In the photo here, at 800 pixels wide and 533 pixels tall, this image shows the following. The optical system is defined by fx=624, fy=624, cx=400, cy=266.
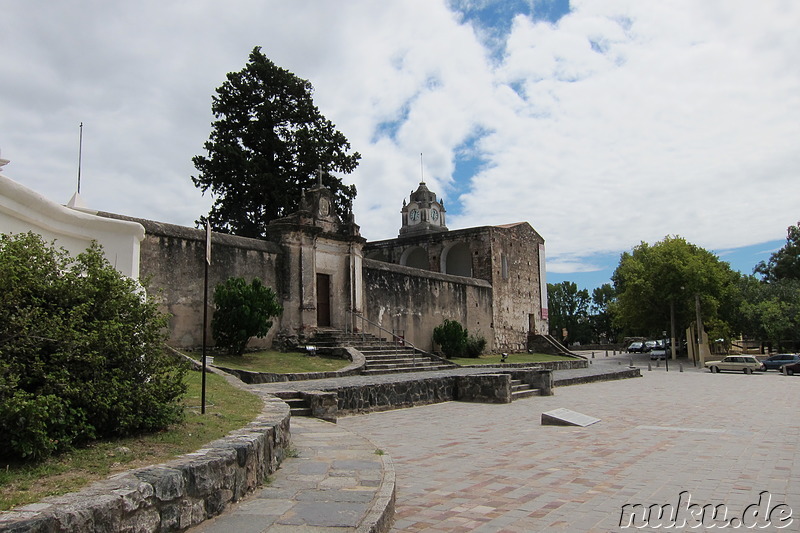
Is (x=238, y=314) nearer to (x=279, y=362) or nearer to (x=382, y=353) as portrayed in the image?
(x=279, y=362)

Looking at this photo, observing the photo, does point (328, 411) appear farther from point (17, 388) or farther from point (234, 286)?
point (234, 286)

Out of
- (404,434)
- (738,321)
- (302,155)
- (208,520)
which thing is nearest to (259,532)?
(208,520)

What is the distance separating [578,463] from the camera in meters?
7.15

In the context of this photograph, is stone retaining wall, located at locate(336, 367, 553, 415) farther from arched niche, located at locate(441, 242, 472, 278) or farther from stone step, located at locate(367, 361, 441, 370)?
arched niche, located at locate(441, 242, 472, 278)

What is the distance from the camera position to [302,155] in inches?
1163

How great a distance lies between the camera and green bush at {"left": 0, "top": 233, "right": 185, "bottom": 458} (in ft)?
12.8

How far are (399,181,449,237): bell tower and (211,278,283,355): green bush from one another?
113ft

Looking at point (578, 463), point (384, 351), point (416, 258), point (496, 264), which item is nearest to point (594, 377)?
point (384, 351)

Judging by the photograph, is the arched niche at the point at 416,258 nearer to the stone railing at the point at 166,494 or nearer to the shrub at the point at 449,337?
the shrub at the point at 449,337

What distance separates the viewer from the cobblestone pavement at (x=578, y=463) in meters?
5.08

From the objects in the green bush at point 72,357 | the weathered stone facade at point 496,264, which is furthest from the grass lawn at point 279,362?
the weathered stone facade at point 496,264

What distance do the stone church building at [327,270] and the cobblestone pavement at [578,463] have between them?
4123 millimetres

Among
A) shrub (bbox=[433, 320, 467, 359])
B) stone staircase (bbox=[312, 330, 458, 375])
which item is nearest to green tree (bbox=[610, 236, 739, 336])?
shrub (bbox=[433, 320, 467, 359])

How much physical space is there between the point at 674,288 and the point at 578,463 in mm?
36080
